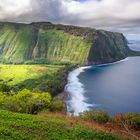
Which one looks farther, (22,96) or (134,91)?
(134,91)

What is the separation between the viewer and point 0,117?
45.7 metres

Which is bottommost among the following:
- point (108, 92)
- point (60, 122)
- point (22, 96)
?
point (108, 92)

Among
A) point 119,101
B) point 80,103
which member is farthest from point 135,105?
point 80,103

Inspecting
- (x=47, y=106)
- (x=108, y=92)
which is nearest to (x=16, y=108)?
(x=47, y=106)

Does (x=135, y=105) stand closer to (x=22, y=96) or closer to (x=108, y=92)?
(x=108, y=92)

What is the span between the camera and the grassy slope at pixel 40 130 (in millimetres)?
38691

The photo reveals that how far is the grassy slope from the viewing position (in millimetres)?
38691

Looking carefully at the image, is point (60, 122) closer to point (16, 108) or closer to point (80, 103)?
point (16, 108)

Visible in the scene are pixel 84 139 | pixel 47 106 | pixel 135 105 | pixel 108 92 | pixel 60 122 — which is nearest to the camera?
pixel 84 139

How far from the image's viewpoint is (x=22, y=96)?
103 meters

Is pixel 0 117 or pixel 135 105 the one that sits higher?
pixel 0 117

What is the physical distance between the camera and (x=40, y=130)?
42.3m

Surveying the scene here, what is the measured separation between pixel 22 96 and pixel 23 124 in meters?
60.5

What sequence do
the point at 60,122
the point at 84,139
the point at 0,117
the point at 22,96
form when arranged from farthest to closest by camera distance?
the point at 22,96 < the point at 60,122 < the point at 0,117 < the point at 84,139
